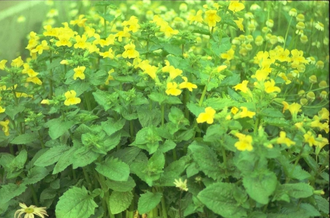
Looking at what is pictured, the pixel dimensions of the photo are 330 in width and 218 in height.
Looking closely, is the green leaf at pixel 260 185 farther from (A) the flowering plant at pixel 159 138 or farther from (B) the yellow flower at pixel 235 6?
(B) the yellow flower at pixel 235 6

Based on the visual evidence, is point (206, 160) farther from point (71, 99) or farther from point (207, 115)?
point (71, 99)

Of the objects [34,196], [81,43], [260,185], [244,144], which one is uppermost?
[81,43]

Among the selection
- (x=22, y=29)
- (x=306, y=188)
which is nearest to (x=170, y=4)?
(x=22, y=29)

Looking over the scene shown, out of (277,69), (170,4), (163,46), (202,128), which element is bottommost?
(170,4)

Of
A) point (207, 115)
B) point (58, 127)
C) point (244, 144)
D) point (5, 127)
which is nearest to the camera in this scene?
point (244, 144)

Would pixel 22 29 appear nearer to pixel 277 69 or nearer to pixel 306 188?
pixel 277 69

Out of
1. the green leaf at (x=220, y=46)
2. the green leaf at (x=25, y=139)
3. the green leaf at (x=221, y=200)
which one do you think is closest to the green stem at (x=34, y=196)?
the green leaf at (x=25, y=139)

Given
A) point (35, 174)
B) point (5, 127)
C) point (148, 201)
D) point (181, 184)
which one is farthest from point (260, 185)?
point (5, 127)
